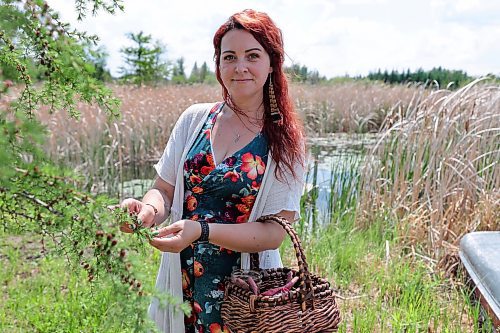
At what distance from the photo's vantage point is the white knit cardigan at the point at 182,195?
1800mm

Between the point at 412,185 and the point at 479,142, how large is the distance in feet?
1.70

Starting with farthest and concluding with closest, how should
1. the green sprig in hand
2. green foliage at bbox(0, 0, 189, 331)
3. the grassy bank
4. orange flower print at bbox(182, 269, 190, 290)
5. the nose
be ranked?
the grassy bank, orange flower print at bbox(182, 269, 190, 290), the nose, the green sprig in hand, green foliage at bbox(0, 0, 189, 331)

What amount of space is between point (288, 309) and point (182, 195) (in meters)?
0.56

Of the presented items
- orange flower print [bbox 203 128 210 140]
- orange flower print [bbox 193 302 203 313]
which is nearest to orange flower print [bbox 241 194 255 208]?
orange flower print [bbox 203 128 210 140]

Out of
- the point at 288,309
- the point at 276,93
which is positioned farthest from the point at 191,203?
the point at 288,309

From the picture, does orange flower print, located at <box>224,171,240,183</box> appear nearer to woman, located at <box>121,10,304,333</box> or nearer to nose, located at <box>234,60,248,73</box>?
woman, located at <box>121,10,304,333</box>

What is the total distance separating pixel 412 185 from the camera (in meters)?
4.12

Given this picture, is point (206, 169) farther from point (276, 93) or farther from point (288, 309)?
point (288, 309)

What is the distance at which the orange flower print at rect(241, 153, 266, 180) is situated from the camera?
1.81 meters

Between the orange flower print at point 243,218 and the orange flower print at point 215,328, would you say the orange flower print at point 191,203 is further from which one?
the orange flower print at point 215,328

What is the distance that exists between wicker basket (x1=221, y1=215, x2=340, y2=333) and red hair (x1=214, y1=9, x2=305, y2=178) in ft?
1.01

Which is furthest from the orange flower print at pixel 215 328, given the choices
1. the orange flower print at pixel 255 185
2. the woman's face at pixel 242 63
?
the woman's face at pixel 242 63

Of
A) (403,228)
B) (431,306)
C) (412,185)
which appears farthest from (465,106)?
(431,306)

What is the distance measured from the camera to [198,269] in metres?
1.84
